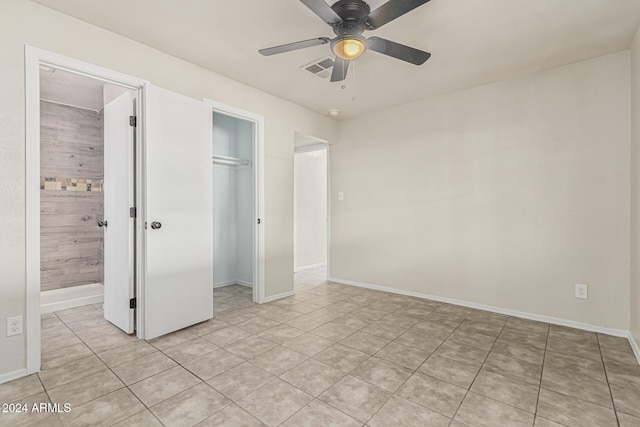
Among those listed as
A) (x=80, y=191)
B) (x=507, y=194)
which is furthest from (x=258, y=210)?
(x=507, y=194)

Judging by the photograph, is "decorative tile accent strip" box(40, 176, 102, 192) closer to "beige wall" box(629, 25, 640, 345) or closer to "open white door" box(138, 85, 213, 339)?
"open white door" box(138, 85, 213, 339)

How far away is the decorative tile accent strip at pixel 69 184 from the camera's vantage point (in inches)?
156

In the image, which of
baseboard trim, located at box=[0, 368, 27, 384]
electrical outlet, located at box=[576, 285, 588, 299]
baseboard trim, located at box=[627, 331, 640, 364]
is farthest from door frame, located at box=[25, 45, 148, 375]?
electrical outlet, located at box=[576, 285, 588, 299]

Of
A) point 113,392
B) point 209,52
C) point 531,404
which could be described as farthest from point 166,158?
point 531,404

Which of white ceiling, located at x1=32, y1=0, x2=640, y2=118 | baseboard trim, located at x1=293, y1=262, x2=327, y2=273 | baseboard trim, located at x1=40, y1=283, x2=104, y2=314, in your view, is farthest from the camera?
baseboard trim, located at x1=293, y1=262, x2=327, y2=273

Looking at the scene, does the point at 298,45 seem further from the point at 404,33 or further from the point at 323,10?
the point at 404,33

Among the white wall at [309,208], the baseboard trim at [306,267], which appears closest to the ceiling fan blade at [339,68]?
the white wall at [309,208]

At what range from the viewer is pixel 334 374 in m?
2.14

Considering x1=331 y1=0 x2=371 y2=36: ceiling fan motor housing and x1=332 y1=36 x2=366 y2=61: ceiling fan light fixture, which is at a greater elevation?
x1=331 y1=0 x2=371 y2=36: ceiling fan motor housing

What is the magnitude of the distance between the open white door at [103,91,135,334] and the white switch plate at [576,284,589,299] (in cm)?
418

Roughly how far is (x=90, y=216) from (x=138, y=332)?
2425mm

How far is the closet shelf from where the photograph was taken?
4379mm

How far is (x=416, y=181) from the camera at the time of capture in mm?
4094

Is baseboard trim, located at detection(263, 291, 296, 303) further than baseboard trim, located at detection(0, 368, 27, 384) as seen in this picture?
Yes
